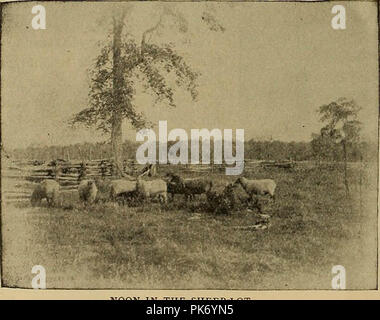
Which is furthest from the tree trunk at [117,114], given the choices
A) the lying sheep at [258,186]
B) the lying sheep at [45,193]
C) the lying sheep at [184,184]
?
the lying sheep at [258,186]

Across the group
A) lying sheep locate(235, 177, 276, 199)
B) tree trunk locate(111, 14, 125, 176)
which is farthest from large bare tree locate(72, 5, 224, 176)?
lying sheep locate(235, 177, 276, 199)

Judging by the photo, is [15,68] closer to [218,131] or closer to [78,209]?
[78,209]

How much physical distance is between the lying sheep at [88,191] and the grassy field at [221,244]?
0.38 ft

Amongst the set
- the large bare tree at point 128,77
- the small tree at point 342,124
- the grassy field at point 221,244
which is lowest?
the grassy field at point 221,244

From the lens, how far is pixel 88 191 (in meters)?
3.86

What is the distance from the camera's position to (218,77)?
12.6ft

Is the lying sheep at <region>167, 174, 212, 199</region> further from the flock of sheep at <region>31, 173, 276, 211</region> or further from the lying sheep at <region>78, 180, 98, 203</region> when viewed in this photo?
the lying sheep at <region>78, 180, 98, 203</region>

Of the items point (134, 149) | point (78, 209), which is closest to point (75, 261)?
point (78, 209)

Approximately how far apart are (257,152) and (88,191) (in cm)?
135

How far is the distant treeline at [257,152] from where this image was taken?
3.82 m

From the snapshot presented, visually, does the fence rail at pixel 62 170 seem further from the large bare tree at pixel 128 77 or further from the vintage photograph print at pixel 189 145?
the large bare tree at pixel 128 77

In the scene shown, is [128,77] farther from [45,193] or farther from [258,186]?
[258,186]

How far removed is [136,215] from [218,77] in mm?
1251

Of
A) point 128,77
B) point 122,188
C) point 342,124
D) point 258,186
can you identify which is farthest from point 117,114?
point 342,124
